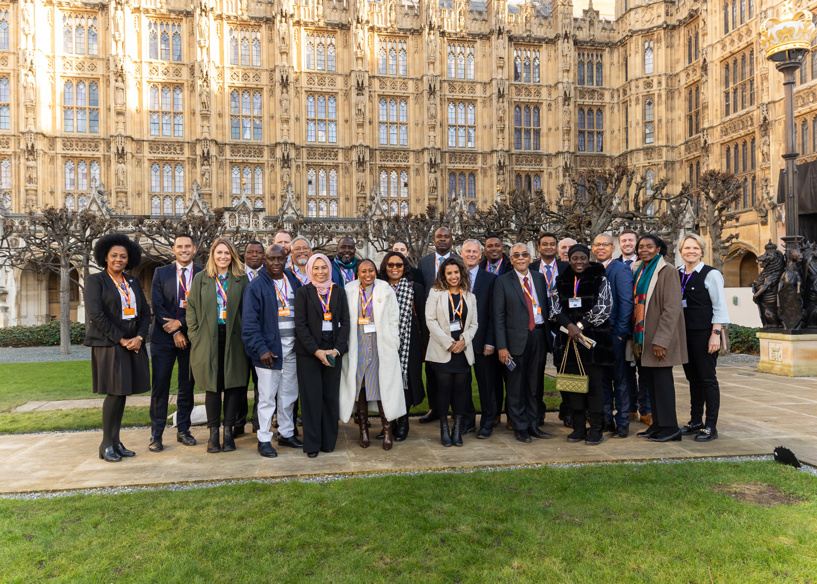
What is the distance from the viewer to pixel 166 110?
101 feet

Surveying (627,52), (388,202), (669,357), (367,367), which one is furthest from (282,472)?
(627,52)

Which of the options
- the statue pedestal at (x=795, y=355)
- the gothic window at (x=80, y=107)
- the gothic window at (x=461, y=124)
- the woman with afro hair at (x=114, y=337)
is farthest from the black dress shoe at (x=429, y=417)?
the gothic window at (x=80, y=107)

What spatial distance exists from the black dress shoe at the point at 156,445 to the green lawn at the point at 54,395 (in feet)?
4.89

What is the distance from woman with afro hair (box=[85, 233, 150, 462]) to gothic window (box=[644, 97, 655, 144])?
32666 millimetres

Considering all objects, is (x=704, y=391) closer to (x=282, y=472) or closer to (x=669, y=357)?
(x=669, y=357)

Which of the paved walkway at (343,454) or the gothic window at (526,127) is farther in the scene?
the gothic window at (526,127)

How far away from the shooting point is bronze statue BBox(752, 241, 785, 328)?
11.5 metres

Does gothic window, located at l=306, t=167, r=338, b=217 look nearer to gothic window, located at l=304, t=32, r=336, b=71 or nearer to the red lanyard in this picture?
gothic window, located at l=304, t=32, r=336, b=71

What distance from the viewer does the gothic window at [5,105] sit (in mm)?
29453

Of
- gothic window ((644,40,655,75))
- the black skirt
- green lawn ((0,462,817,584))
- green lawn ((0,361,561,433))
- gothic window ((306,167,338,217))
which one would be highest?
gothic window ((644,40,655,75))

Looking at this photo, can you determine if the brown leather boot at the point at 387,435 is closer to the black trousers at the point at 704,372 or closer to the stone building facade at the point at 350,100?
A: the black trousers at the point at 704,372

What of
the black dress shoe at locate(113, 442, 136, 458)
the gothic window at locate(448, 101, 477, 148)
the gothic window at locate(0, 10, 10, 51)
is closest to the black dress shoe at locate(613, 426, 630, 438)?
the black dress shoe at locate(113, 442, 136, 458)

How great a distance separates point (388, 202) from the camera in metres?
32.5

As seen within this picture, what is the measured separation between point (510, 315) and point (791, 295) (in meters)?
7.97
